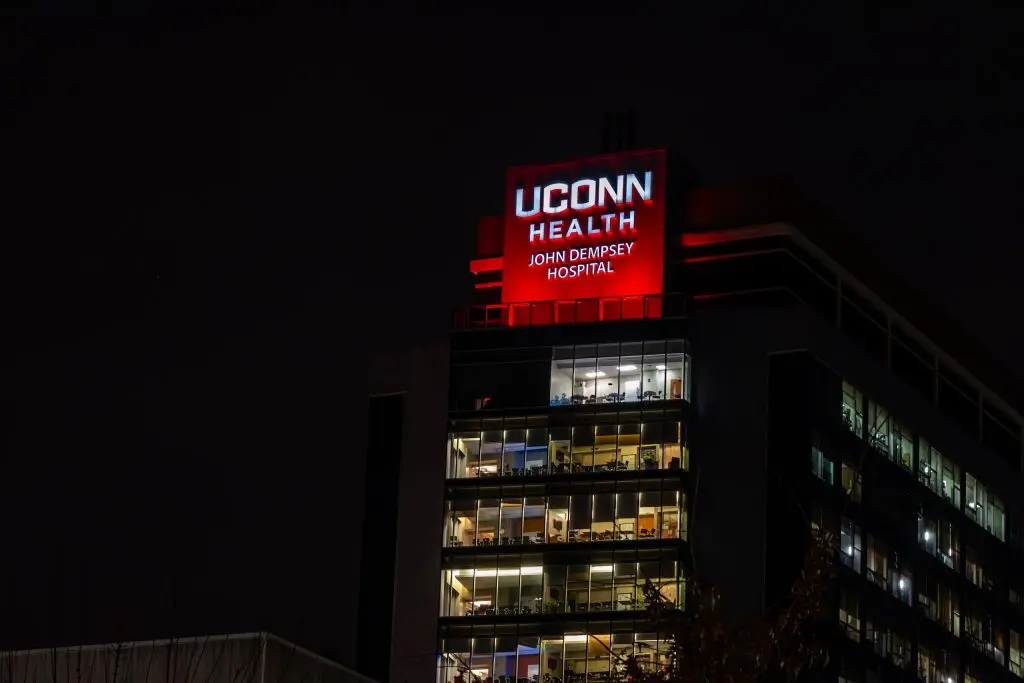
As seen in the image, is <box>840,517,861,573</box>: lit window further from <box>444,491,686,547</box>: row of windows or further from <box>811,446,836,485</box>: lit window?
<box>444,491,686,547</box>: row of windows

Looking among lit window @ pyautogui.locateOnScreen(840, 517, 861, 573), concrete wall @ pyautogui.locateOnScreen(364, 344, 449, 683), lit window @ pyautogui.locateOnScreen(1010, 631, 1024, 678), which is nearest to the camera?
lit window @ pyautogui.locateOnScreen(840, 517, 861, 573)

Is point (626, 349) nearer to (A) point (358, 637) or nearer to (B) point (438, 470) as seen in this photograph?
(B) point (438, 470)

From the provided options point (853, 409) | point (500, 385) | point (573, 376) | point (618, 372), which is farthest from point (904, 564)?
point (500, 385)

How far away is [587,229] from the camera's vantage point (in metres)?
128

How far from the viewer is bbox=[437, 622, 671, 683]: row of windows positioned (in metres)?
120

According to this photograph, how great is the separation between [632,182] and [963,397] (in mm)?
38455

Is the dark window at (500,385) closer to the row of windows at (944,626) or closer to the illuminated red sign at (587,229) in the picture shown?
the illuminated red sign at (587,229)

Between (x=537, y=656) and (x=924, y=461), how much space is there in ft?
111

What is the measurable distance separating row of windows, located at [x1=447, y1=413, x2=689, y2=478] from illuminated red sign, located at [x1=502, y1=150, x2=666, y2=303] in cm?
929

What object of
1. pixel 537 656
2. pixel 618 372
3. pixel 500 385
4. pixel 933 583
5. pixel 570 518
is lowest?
pixel 537 656

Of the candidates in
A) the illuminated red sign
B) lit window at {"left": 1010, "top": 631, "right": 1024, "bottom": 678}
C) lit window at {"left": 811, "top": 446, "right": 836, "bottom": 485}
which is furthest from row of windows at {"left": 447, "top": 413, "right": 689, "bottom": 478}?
lit window at {"left": 1010, "top": 631, "right": 1024, "bottom": 678}

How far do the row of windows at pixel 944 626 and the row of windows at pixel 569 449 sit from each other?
14.5 metres

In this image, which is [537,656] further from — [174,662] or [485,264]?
[174,662]

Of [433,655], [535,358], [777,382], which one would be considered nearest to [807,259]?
[777,382]
